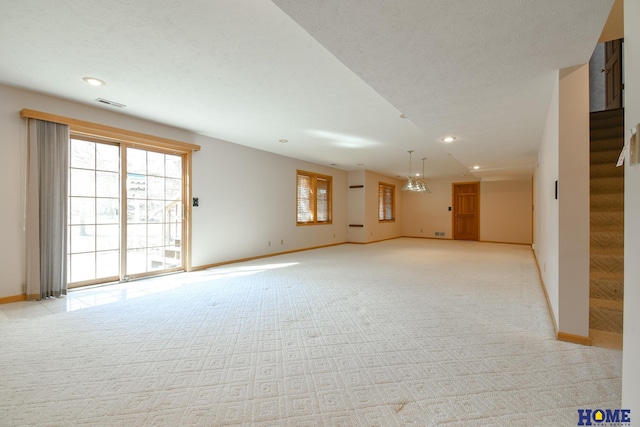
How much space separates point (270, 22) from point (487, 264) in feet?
19.4

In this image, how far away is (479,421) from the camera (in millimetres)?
1502

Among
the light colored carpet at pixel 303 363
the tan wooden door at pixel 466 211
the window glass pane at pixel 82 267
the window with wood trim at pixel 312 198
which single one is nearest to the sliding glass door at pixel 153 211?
the window glass pane at pixel 82 267

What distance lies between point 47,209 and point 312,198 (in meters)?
5.70

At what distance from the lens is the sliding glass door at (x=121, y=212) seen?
162 inches

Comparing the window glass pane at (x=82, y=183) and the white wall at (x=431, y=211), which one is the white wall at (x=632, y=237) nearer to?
the window glass pane at (x=82, y=183)

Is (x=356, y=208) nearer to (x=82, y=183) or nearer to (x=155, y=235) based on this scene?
(x=155, y=235)

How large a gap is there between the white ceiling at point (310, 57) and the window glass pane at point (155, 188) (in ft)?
3.31

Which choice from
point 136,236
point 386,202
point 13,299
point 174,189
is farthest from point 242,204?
point 386,202

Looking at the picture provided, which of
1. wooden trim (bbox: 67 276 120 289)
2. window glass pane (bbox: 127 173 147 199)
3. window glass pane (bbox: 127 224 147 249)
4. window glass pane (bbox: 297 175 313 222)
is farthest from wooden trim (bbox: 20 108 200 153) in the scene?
window glass pane (bbox: 297 175 313 222)

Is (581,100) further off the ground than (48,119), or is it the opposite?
(48,119)

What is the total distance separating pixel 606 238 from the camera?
303cm

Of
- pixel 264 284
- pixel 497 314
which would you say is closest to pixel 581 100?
pixel 497 314

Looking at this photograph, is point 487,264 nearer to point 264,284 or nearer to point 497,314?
point 497,314

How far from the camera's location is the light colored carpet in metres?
1.58
